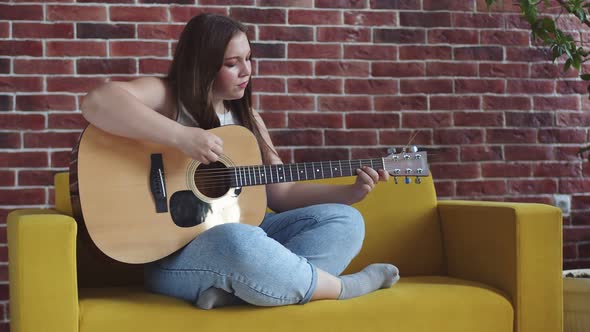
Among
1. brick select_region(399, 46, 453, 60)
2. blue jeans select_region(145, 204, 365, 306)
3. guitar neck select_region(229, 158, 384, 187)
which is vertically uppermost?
brick select_region(399, 46, 453, 60)

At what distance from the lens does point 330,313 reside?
1816 millimetres

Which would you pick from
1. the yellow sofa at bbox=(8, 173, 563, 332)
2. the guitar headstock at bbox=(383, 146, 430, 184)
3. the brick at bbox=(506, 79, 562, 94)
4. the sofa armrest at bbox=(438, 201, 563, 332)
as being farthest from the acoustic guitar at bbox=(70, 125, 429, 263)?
the brick at bbox=(506, 79, 562, 94)

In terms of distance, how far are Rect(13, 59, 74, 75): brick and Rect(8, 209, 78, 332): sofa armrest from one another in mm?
1082

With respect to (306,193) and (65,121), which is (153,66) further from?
(306,193)

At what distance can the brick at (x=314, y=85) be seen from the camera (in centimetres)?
284

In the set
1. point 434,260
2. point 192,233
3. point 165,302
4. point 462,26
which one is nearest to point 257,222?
point 192,233

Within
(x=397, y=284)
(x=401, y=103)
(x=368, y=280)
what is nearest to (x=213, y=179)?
(x=368, y=280)

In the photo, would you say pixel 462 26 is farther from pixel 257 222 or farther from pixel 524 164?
pixel 257 222

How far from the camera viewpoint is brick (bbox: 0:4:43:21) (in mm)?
2627

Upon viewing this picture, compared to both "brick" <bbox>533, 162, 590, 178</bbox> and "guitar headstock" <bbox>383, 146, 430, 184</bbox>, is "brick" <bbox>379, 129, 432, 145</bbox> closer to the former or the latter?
"brick" <bbox>533, 162, 590, 178</bbox>

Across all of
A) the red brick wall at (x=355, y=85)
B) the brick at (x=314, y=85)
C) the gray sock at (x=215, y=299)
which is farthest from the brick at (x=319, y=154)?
the gray sock at (x=215, y=299)

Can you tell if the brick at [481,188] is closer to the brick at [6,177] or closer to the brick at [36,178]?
the brick at [36,178]

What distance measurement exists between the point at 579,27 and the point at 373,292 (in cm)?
169

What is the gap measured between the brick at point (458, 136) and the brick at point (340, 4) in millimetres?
560
